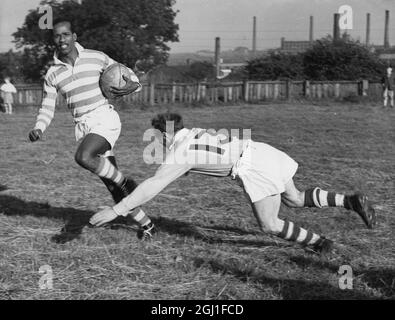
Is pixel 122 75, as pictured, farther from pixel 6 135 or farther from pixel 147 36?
pixel 147 36

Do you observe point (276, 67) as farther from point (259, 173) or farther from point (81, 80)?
point (259, 173)

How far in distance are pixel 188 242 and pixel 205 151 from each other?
1.15 metres

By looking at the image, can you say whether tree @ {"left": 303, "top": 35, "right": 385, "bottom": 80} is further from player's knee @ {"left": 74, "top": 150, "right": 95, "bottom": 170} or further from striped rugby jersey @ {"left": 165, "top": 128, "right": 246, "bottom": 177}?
striped rugby jersey @ {"left": 165, "top": 128, "right": 246, "bottom": 177}

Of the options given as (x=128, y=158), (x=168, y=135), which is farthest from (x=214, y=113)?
(x=168, y=135)

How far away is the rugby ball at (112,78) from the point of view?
5871mm

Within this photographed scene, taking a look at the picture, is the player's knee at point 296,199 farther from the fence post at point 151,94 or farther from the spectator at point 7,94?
the fence post at point 151,94

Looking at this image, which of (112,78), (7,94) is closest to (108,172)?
(112,78)

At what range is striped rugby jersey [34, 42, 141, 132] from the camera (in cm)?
591

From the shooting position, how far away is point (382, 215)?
6.80m

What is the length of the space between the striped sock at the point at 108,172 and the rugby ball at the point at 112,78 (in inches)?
26.5

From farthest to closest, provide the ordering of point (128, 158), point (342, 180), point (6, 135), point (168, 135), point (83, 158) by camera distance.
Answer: point (6, 135), point (128, 158), point (342, 180), point (83, 158), point (168, 135)

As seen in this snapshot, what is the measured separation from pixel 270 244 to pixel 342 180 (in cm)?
356

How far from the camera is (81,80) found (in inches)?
233

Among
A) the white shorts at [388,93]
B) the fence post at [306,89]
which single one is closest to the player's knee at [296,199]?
the white shorts at [388,93]
